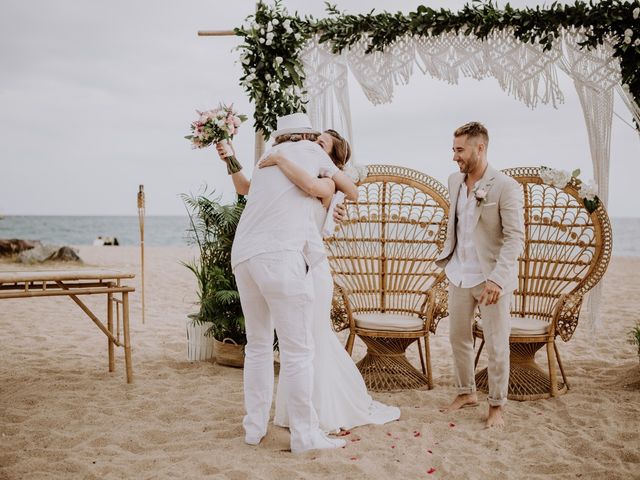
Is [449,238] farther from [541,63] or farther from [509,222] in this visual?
[541,63]

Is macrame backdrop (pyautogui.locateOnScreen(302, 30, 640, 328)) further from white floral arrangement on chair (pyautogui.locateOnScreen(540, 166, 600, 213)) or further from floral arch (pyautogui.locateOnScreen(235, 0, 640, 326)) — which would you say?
white floral arrangement on chair (pyautogui.locateOnScreen(540, 166, 600, 213))

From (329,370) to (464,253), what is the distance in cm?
114

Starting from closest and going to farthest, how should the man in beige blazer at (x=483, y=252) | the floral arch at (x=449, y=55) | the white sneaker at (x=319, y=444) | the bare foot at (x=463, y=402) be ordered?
the white sneaker at (x=319, y=444) < the man in beige blazer at (x=483, y=252) < the bare foot at (x=463, y=402) < the floral arch at (x=449, y=55)

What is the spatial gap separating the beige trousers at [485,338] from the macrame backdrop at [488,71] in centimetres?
169

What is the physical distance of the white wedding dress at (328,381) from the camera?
315 centimetres

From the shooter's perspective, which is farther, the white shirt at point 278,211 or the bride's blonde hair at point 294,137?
the bride's blonde hair at point 294,137

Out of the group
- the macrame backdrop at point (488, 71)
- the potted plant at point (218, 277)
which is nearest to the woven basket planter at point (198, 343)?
the potted plant at point (218, 277)

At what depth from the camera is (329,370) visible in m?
3.24

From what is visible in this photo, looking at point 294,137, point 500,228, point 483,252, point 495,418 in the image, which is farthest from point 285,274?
point 495,418

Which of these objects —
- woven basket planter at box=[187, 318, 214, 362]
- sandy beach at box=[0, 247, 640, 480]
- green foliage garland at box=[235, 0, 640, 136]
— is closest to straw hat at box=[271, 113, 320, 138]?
sandy beach at box=[0, 247, 640, 480]

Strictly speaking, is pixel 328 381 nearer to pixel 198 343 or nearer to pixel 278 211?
pixel 278 211

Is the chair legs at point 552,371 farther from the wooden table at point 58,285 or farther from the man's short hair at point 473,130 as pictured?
the wooden table at point 58,285

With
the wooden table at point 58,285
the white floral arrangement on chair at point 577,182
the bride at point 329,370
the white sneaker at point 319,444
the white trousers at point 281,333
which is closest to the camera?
the white trousers at point 281,333

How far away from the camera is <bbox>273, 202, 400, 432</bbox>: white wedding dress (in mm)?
3152
